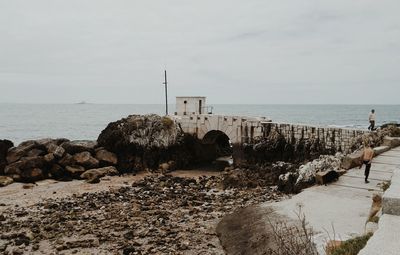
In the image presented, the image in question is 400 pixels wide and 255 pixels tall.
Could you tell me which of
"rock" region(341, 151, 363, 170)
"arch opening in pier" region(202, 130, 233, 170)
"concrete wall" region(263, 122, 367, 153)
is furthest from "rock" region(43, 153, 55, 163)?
"rock" region(341, 151, 363, 170)

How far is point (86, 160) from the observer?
2552cm

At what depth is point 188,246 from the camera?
11414 millimetres

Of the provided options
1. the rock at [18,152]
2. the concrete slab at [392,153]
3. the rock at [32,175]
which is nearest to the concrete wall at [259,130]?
the concrete slab at [392,153]

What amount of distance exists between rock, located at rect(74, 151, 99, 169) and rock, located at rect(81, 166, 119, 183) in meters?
0.85

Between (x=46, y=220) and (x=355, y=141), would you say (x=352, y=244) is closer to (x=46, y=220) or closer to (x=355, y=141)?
(x=46, y=220)

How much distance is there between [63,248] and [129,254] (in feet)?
7.23

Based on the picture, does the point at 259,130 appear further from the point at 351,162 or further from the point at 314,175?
the point at 314,175

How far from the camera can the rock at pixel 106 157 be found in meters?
26.3

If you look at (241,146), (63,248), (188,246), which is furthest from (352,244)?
(241,146)

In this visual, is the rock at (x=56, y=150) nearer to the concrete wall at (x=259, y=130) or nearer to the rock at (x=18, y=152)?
the rock at (x=18, y=152)

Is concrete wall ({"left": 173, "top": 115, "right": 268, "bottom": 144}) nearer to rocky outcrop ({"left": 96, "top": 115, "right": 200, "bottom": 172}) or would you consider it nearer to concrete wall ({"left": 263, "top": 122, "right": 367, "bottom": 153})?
concrete wall ({"left": 263, "top": 122, "right": 367, "bottom": 153})

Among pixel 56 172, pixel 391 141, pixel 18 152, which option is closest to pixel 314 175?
pixel 391 141

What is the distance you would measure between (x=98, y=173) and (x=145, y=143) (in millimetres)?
4175

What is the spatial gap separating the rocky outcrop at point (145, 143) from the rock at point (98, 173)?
126 centimetres
